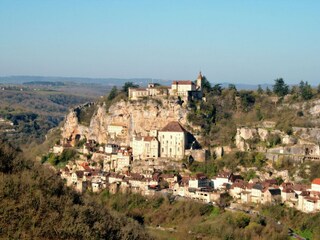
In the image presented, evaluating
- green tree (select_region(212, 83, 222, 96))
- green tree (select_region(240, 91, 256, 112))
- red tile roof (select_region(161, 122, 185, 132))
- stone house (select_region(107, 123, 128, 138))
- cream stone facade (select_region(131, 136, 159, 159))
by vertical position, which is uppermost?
green tree (select_region(212, 83, 222, 96))

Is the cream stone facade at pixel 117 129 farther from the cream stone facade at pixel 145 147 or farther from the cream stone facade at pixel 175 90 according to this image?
the cream stone facade at pixel 145 147

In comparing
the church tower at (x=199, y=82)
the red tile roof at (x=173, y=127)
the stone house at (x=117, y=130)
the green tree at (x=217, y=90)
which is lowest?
the stone house at (x=117, y=130)

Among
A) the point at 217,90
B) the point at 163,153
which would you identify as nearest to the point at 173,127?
the point at 163,153

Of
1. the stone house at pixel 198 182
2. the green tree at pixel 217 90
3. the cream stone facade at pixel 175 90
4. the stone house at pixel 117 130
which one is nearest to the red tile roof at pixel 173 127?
the cream stone facade at pixel 175 90

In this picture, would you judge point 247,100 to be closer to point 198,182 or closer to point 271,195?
point 198,182

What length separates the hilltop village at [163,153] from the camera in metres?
37.8

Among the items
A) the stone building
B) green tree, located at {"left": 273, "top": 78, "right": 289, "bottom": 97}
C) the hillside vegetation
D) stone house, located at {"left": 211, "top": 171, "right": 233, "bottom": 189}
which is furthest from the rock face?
the hillside vegetation

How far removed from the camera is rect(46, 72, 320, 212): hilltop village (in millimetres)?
37750

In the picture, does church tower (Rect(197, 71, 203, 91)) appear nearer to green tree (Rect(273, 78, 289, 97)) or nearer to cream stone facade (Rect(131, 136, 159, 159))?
green tree (Rect(273, 78, 289, 97))

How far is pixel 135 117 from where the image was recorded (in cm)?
4806

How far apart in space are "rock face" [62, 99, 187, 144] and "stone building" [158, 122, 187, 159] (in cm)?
210

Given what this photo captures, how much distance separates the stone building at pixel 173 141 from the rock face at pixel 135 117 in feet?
6.88

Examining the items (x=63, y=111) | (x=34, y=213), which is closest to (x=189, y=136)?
(x=34, y=213)

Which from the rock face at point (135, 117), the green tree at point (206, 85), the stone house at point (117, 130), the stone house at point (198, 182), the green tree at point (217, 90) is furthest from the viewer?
the green tree at point (206, 85)
